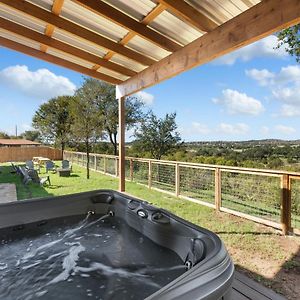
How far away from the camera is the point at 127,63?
4652 millimetres

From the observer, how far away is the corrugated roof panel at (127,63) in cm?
448

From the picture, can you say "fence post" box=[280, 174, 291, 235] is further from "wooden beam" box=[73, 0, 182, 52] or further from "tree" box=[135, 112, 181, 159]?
"tree" box=[135, 112, 181, 159]

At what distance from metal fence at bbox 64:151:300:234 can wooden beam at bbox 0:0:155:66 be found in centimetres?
257

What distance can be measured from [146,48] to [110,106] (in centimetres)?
1099

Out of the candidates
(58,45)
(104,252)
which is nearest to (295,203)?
(104,252)

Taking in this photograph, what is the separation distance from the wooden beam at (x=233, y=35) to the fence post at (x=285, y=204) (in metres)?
2.12

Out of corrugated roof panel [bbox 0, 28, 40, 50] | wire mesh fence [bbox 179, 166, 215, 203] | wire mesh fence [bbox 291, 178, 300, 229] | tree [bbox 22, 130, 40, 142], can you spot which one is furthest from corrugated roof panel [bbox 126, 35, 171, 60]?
tree [bbox 22, 130, 40, 142]

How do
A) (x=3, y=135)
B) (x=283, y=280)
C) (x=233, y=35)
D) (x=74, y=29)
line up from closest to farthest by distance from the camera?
(x=283, y=280), (x=233, y=35), (x=74, y=29), (x=3, y=135)

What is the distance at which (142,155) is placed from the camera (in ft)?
41.5

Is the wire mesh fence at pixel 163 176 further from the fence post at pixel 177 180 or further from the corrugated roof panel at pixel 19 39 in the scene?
the corrugated roof panel at pixel 19 39

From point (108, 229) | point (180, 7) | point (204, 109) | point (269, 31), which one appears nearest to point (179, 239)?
point (108, 229)

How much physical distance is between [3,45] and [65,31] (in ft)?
4.22

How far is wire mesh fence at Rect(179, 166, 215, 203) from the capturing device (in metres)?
5.42

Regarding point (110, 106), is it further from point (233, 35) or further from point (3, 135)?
point (3, 135)
